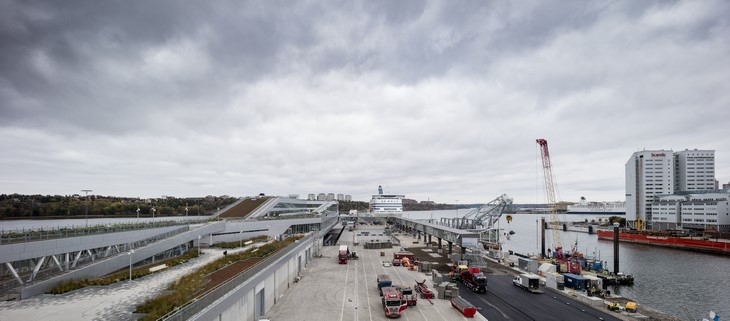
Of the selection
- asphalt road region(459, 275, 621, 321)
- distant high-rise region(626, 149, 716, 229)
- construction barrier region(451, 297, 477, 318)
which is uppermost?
distant high-rise region(626, 149, 716, 229)

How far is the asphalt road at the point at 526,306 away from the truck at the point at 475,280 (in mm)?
506

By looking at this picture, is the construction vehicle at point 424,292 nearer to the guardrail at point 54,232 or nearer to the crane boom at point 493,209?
the guardrail at point 54,232

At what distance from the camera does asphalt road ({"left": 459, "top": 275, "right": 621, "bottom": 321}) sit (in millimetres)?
31000

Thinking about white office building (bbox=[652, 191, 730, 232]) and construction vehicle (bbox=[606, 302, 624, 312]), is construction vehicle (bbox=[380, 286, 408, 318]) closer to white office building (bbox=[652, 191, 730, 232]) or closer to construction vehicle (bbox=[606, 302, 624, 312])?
construction vehicle (bbox=[606, 302, 624, 312])

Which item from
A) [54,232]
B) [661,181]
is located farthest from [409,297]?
[661,181]

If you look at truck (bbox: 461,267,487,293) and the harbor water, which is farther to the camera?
the harbor water

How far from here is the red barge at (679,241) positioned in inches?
3499

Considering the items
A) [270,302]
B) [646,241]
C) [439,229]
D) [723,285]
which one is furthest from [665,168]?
[270,302]

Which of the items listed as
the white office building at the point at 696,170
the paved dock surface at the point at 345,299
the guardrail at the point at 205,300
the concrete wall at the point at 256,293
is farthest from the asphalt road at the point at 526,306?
the white office building at the point at 696,170

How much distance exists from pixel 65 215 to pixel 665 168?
9054 inches

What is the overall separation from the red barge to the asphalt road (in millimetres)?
76913

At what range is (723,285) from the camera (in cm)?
5191

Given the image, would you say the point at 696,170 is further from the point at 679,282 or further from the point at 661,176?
the point at 679,282

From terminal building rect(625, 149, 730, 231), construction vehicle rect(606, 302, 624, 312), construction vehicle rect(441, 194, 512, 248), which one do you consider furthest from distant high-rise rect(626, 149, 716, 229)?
construction vehicle rect(606, 302, 624, 312)
